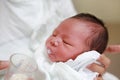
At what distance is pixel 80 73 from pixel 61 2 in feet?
1.48

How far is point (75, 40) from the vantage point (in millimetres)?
987

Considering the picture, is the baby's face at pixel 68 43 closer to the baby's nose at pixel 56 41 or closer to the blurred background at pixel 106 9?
the baby's nose at pixel 56 41

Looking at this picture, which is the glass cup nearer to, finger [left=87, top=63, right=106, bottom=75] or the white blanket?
the white blanket

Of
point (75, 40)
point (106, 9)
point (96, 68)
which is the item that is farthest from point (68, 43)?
point (106, 9)

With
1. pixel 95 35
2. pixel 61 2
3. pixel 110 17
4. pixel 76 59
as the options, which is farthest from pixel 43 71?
pixel 110 17

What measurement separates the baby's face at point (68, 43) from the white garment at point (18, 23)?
0.15 m

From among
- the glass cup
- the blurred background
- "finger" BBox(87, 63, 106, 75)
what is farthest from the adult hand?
the blurred background

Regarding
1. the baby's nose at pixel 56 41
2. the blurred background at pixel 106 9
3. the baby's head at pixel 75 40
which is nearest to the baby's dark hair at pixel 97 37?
the baby's head at pixel 75 40

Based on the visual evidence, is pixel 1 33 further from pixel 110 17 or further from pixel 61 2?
pixel 110 17

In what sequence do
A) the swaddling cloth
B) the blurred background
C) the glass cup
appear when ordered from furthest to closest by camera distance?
the blurred background → the swaddling cloth → the glass cup

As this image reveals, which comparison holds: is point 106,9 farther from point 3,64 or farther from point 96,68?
point 3,64

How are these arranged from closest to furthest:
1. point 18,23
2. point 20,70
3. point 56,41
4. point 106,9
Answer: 1. point 20,70
2. point 56,41
3. point 18,23
4. point 106,9

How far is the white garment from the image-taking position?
3.59ft

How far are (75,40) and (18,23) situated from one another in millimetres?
276
